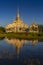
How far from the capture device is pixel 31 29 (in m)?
80.1

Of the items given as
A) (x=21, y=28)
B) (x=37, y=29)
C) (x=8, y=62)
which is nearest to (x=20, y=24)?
(x=21, y=28)

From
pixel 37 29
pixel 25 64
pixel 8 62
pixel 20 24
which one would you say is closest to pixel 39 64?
pixel 25 64

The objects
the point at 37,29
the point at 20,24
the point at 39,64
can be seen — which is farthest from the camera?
the point at 20,24

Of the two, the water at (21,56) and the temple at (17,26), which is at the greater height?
the temple at (17,26)

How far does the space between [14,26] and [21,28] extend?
11.6ft

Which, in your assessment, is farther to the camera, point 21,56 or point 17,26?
point 17,26

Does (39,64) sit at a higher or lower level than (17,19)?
Answer: lower

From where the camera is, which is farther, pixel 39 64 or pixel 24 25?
pixel 24 25

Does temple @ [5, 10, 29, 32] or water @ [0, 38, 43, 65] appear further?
temple @ [5, 10, 29, 32]

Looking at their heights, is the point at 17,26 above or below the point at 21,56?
above

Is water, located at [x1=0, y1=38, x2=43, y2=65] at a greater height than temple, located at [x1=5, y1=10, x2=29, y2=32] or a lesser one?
lesser

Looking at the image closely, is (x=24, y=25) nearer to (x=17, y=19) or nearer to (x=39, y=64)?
(x=17, y=19)

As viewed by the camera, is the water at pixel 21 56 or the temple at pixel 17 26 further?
the temple at pixel 17 26

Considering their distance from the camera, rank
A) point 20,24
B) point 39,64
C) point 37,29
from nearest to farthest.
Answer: point 39,64 < point 37,29 < point 20,24
